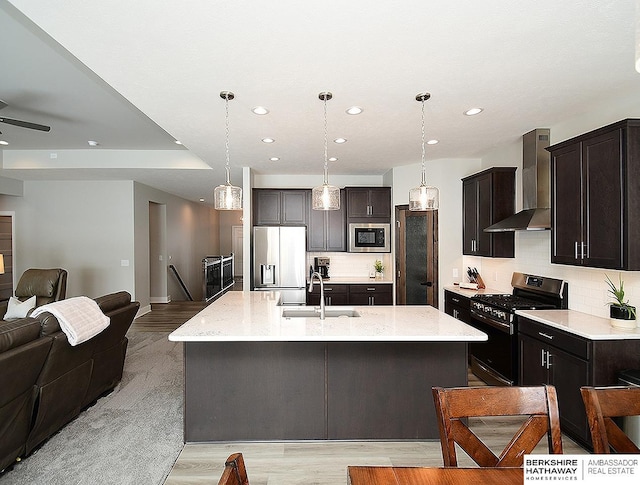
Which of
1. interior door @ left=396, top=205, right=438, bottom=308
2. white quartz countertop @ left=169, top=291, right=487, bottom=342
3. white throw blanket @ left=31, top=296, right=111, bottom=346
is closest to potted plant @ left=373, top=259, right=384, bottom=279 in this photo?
interior door @ left=396, top=205, right=438, bottom=308

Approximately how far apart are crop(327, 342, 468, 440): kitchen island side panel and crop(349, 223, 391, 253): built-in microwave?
3265 mm

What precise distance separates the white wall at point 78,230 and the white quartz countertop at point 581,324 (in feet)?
22.6

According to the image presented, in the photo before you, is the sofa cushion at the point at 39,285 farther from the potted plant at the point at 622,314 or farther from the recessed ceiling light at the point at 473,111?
the potted plant at the point at 622,314

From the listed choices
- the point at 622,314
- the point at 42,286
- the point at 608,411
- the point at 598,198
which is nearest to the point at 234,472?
the point at 608,411

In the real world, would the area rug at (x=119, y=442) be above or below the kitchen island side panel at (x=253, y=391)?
below

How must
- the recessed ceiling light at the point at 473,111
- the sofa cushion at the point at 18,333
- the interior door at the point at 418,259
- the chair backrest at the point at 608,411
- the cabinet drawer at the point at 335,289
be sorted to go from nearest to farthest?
1. the chair backrest at the point at 608,411
2. the sofa cushion at the point at 18,333
3. the recessed ceiling light at the point at 473,111
4. the interior door at the point at 418,259
5. the cabinet drawer at the point at 335,289

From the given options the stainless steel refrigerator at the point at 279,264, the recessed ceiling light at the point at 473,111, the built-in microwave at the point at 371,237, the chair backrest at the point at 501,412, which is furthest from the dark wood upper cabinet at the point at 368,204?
the chair backrest at the point at 501,412

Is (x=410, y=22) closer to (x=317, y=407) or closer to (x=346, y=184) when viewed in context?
(x=317, y=407)

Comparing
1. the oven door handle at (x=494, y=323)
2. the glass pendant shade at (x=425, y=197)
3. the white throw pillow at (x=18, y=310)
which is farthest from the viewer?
the white throw pillow at (x=18, y=310)

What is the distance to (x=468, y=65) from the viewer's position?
2.45 metres

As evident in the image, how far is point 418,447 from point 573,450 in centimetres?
109

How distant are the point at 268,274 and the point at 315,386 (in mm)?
3130

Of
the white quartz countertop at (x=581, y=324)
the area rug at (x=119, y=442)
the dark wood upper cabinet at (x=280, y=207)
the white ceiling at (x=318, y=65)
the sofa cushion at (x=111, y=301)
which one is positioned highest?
the white ceiling at (x=318, y=65)

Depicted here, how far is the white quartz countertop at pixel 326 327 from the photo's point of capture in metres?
2.42
